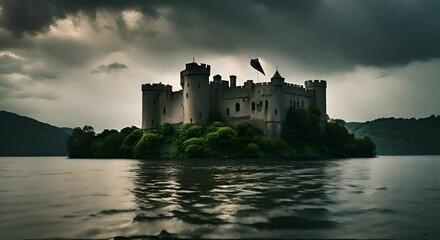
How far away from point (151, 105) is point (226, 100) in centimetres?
2170

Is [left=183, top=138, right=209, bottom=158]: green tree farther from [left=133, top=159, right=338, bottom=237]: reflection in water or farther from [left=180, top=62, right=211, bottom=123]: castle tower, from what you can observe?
[left=133, top=159, right=338, bottom=237]: reflection in water

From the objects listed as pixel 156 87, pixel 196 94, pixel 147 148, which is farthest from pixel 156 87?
pixel 147 148

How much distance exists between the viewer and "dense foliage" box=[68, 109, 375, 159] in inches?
3575

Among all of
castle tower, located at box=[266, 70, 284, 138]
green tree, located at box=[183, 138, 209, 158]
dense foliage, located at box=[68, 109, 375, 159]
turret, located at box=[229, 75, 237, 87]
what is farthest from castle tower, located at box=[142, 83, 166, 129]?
castle tower, located at box=[266, 70, 284, 138]

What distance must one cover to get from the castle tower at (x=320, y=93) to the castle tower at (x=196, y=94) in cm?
2810

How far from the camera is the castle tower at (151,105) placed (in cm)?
11744

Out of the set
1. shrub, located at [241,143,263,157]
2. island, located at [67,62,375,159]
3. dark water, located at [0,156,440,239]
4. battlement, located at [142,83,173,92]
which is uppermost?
battlement, located at [142,83,173,92]

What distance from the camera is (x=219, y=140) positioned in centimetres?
9025

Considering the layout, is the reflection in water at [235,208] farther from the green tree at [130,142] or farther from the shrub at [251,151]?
the green tree at [130,142]

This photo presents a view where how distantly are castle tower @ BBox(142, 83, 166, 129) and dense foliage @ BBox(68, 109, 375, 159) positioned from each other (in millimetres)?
4142

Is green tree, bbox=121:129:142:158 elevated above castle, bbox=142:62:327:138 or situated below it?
below

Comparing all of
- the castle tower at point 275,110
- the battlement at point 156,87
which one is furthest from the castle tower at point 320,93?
the battlement at point 156,87

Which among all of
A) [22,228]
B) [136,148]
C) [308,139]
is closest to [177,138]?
[136,148]

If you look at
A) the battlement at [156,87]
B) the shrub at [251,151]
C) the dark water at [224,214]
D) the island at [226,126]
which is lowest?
the dark water at [224,214]
